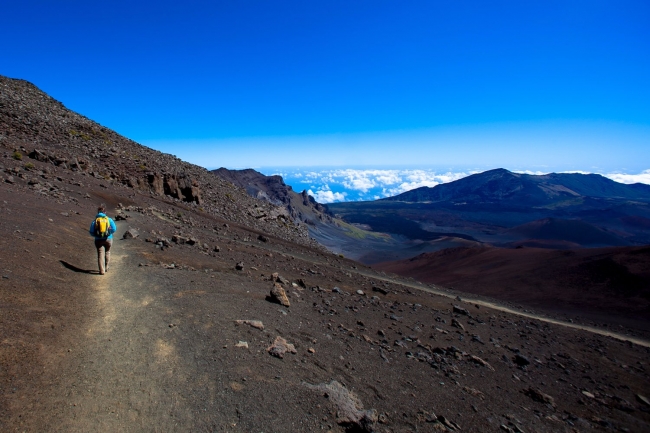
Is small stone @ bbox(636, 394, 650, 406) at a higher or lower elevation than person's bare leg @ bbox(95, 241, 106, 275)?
lower

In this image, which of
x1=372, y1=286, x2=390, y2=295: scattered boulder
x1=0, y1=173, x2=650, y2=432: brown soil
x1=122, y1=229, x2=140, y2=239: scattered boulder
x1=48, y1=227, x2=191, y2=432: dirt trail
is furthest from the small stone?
x1=122, y1=229, x2=140, y2=239: scattered boulder

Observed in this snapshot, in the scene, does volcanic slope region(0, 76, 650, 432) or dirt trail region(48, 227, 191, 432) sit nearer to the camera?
dirt trail region(48, 227, 191, 432)

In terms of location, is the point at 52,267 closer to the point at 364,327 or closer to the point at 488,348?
the point at 364,327

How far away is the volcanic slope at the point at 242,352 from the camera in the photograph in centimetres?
508

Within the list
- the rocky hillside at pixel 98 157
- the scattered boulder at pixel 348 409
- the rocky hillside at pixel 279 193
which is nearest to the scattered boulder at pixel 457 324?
the scattered boulder at pixel 348 409

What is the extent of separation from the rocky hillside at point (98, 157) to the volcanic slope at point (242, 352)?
8331mm

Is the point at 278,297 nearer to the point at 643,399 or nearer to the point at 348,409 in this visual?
the point at 348,409

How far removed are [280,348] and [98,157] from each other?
29518 millimetres

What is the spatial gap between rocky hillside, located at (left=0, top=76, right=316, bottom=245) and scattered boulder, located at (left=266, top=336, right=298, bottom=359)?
1769 centimetres

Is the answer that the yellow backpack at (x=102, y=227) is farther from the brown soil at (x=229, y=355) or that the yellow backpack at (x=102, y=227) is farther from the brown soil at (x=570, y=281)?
the brown soil at (x=570, y=281)

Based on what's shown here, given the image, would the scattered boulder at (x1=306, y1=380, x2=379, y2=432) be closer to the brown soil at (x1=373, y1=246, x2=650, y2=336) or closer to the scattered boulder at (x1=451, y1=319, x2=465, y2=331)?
the scattered boulder at (x1=451, y1=319, x2=465, y2=331)

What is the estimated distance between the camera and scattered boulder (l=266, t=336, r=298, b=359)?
23.3 ft

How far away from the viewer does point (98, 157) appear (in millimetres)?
29078

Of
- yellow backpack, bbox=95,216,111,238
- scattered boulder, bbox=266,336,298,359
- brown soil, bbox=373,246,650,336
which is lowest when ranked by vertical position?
brown soil, bbox=373,246,650,336
